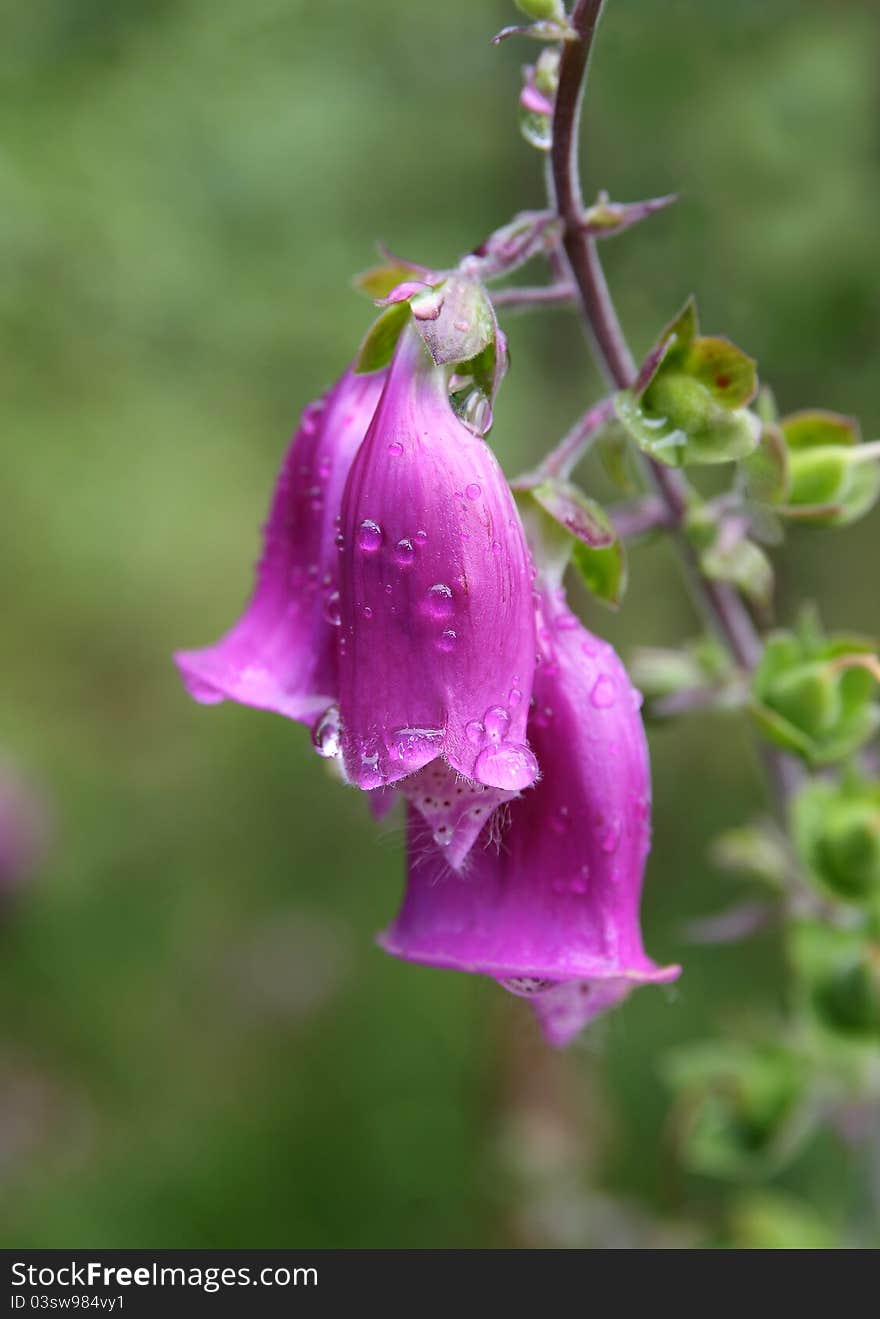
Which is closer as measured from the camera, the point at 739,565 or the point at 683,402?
the point at 683,402

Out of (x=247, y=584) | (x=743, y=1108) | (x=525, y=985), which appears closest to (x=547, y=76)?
(x=525, y=985)

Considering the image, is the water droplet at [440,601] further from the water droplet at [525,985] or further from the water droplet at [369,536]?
the water droplet at [525,985]

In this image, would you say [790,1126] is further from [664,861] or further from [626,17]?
[626,17]

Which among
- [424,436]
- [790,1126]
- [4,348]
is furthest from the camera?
[4,348]

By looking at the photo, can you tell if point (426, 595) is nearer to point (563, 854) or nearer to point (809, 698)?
point (563, 854)

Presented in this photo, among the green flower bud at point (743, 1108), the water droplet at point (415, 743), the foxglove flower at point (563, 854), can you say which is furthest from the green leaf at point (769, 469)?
the green flower bud at point (743, 1108)

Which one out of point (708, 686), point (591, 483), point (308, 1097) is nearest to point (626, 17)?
point (591, 483)

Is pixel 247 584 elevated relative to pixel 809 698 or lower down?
lower down

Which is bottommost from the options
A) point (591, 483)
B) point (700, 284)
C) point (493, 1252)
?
point (493, 1252)
